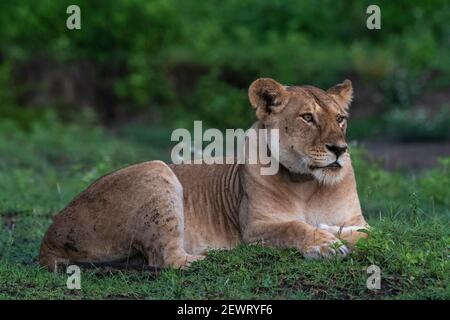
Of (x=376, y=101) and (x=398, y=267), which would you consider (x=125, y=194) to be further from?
(x=376, y=101)

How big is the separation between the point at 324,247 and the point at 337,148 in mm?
547

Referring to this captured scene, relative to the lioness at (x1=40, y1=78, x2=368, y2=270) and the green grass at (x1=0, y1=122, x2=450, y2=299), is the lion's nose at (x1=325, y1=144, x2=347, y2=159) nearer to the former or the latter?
the lioness at (x1=40, y1=78, x2=368, y2=270)

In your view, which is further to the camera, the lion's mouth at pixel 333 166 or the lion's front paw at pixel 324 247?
the lion's mouth at pixel 333 166

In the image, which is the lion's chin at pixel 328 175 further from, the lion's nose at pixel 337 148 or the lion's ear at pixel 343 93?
the lion's ear at pixel 343 93

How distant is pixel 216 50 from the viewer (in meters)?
16.1

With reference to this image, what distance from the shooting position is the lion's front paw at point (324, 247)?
5496 mm

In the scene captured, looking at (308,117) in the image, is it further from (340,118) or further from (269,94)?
(269,94)

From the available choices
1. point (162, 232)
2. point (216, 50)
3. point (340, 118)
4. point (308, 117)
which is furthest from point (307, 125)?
point (216, 50)

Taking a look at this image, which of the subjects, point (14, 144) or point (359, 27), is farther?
point (359, 27)

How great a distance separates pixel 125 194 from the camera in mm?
5996

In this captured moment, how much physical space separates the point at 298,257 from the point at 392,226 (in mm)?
817

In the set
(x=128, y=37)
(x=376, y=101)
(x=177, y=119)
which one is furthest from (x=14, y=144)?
(x=376, y=101)

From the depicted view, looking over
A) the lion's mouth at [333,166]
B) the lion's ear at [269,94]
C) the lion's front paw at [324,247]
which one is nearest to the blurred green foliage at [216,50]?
the lion's ear at [269,94]

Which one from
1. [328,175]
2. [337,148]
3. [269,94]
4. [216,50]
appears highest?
[216,50]
